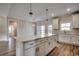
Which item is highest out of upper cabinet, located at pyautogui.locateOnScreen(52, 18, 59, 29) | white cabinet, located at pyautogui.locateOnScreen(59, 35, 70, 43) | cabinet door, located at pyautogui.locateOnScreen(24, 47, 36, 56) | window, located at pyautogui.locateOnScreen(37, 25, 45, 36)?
upper cabinet, located at pyautogui.locateOnScreen(52, 18, 59, 29)

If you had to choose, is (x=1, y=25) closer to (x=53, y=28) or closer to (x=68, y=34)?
(x=53, y=28)

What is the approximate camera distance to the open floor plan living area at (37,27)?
5.19 feet

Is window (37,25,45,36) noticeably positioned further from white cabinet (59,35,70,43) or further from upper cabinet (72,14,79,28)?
upper cabinet (72,14,79,28)

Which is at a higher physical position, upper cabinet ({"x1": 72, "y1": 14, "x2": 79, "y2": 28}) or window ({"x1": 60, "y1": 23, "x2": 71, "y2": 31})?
upper cabinet ({"x1": 72, "y1": 14, "x2": 79, "y2": 28})

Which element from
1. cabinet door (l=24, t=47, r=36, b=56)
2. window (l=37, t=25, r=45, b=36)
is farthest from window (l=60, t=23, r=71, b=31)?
cabinet door (l=24, t=47, r=36, b=56)

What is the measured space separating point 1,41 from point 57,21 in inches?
44.8

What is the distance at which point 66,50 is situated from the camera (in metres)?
1.63

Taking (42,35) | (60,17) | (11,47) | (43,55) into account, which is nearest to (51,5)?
(60,17)

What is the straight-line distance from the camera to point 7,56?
5.23 ft

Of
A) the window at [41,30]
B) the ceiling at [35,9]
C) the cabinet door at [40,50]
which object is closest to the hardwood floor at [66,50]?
the cabinet door at [40,50]

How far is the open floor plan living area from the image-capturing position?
1581 millimetres

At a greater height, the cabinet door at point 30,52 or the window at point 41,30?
the window at point 41,30

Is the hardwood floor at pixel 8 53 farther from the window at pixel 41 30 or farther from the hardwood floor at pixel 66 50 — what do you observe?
the hardwood floor at pixel 66 50

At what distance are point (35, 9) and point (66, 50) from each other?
99 cm
